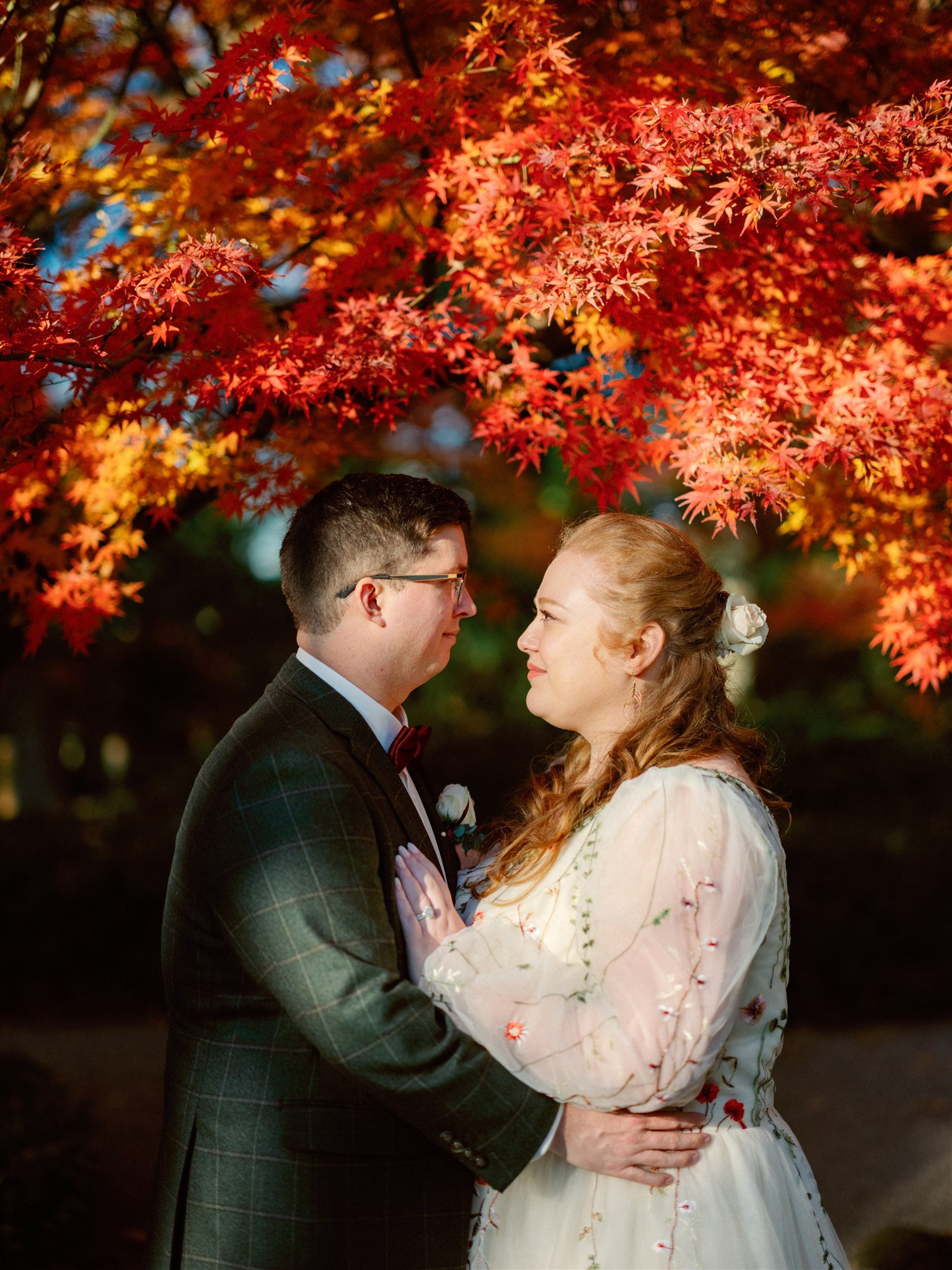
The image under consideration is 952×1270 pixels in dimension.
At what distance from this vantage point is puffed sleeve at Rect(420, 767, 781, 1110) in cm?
207

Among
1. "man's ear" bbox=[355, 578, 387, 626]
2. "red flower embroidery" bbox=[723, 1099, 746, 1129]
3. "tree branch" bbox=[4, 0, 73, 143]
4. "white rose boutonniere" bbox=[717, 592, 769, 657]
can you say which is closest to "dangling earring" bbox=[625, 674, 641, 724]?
"white rose boutonniere" bbox=[717, 592, 769, 657]

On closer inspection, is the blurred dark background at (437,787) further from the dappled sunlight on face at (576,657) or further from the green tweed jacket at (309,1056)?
the green tweed jacket at (309,1056)

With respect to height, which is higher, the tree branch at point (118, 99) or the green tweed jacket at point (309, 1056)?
the tree branch at point (118, 99)

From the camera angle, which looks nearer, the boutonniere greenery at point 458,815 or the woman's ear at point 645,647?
the woman's ear at point 645,647

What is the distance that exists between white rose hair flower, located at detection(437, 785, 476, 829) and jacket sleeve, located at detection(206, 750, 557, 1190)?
1.93 ft

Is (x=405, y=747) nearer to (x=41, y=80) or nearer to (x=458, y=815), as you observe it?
(x=458, y=815)

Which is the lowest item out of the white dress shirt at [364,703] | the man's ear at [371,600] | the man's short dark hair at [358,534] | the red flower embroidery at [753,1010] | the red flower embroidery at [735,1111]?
the red flower embroidery at [735,1111]

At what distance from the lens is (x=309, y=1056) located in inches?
87.7

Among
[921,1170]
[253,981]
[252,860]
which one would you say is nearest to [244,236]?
[252,860]

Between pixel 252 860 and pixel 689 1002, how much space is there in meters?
0.90

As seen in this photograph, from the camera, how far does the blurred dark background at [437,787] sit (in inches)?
214

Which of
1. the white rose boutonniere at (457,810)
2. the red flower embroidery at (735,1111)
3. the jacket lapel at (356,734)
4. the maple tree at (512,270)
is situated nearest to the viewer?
the red flower embroidery at (735,1111)

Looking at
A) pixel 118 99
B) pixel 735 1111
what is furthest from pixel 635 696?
pixel 118 99

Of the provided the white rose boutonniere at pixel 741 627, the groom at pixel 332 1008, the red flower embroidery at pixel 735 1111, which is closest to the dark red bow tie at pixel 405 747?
the groom at pixel 332 1008
